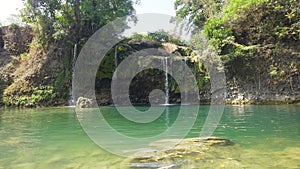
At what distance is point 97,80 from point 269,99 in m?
11.6

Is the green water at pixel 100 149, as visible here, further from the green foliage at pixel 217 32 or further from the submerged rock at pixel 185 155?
the green foliage at pixel 217 32

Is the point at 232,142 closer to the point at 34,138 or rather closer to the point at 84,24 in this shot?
the point at 34,138

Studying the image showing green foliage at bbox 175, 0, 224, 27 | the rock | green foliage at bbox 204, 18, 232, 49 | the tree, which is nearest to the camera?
the rock

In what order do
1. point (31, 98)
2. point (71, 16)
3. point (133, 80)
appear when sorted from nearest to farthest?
point (31, 98), point (133, 80), point (71, 16)

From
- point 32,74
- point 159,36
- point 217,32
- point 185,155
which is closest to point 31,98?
point 32,74

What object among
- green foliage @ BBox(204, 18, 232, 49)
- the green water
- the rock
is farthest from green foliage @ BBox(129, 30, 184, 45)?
the green water

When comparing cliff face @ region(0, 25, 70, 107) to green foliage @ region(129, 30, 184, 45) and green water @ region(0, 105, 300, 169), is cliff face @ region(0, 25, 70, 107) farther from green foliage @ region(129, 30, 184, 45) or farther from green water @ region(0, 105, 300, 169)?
green water @ region(0, 105, 300, 169)

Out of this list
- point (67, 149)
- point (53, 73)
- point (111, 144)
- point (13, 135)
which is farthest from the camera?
point (53, 73)

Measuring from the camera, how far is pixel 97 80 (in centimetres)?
2067

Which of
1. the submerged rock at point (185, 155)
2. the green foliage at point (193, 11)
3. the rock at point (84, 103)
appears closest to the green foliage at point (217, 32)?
the green foliage at point (193, 11)

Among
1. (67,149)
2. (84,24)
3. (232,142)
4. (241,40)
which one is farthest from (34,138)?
(84,24)

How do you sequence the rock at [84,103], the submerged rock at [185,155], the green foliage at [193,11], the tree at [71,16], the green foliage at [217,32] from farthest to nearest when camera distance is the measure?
the green foliage at [193,11] < the tree at [71,16] < the green foliage at [217,32] < the rock at [84,103] < the submerged rock at [185,155]

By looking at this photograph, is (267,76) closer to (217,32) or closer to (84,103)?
(217,32)

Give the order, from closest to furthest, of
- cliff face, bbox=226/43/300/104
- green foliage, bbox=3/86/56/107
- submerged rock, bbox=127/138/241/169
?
submerged rock, bbox=127/138/241/169 → cliff face, bbox=226/43/300/104 → green foliage, bbox=3/86/56/107
